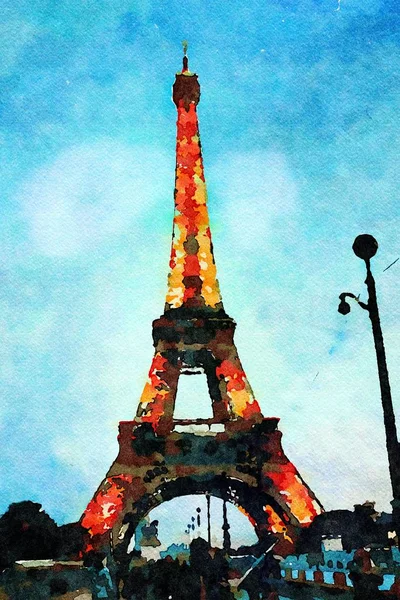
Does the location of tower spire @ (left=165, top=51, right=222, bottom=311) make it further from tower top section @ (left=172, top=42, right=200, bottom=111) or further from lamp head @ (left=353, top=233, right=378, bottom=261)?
lamp head @ (left=353, top=233, right=378, bottom=261)

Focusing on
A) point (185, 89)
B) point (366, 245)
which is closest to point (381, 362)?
point (366, 245)

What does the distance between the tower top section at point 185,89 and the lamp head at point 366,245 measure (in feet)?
94.0

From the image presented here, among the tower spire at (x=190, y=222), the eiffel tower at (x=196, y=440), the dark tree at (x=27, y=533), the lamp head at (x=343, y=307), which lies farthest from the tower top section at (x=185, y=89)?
the lamp head at (x=343, y=307)

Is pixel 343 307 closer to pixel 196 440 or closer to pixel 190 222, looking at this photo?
pixel 196 440

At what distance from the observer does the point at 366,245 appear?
1078cm

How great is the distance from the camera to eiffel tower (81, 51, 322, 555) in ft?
94.0

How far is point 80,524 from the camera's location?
2831 centimetres

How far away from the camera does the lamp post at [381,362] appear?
9.61 meters

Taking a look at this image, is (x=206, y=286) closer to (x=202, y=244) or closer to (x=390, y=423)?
(x=202, y=244)

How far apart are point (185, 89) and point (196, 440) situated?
19293 mm

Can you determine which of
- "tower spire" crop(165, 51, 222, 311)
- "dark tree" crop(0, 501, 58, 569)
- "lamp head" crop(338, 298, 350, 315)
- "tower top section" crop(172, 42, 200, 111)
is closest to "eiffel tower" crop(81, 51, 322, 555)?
"tower spire" crop(165, 51, 222, 311)

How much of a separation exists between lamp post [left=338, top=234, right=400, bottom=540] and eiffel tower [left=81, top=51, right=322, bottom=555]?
18517mm

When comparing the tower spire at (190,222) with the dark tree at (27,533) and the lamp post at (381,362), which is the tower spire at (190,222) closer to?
the dark tree at (27,533)

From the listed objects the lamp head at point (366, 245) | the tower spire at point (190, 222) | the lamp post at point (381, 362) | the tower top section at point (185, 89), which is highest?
the tower top section at point (185, 89)
